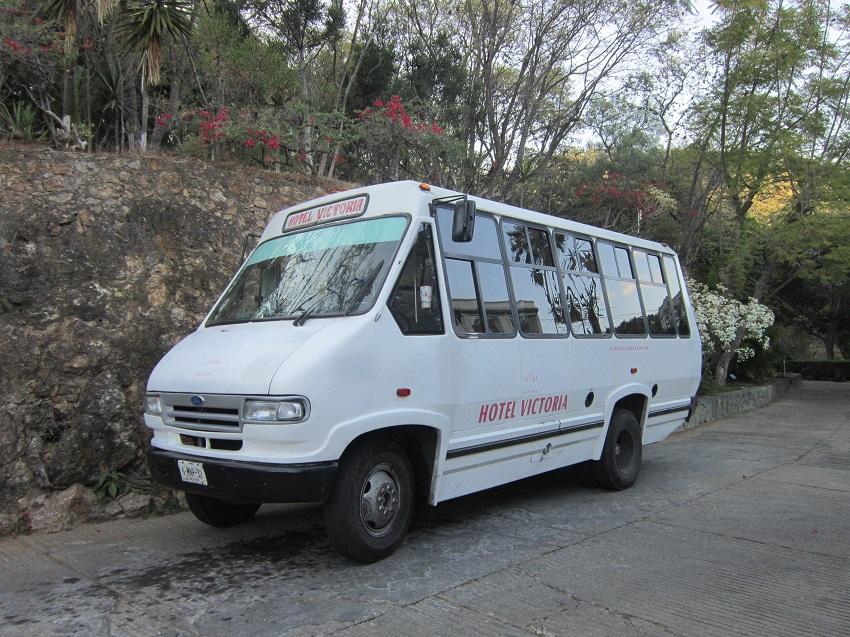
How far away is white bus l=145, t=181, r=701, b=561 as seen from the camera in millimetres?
4215

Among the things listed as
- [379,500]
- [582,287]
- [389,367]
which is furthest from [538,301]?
[379,500]

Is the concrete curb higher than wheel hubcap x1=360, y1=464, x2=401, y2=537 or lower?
lower

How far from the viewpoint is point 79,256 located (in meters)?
7.51

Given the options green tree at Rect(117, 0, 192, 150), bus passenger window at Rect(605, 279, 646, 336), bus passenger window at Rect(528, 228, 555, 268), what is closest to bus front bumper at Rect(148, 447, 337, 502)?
bus passenger window at Rect(528, 228, 555, 268)

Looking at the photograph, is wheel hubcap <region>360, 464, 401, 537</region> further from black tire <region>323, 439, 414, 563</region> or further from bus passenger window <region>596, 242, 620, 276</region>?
bus passenger window <region>596, 242, 620, 276</region>

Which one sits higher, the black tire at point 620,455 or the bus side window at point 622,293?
the bus side window at point 622,293

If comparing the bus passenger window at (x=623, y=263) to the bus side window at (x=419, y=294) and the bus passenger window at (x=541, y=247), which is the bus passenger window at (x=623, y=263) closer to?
the bus passenger window at (x=541, y=247)

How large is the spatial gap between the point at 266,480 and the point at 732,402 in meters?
13.2

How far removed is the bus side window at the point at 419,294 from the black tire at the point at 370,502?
859 mm

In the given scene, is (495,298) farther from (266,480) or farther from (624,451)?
(624,451)

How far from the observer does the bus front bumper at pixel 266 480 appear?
4074 mm

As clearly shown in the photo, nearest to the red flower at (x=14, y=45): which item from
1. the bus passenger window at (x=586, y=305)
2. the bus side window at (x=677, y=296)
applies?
the bus passenger window at (x=586, y=305)

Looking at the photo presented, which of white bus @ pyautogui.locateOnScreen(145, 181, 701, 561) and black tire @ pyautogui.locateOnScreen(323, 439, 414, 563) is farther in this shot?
black tire @ pyautogui.locateOnScreen(323, 439, 414, 563)

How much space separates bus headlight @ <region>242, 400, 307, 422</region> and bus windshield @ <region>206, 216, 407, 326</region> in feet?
2.63
